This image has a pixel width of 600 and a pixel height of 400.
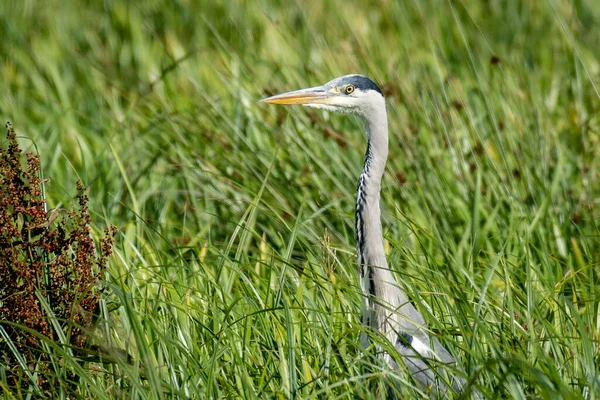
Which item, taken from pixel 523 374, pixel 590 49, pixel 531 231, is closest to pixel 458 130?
pixel 531 231

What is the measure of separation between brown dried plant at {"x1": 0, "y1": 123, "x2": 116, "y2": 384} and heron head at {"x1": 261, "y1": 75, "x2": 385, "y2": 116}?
35.5 inches

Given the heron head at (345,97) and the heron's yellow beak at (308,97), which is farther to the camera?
the heron's yellow beak at (308,97)

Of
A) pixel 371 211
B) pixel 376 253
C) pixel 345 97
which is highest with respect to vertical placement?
pixel 345 97

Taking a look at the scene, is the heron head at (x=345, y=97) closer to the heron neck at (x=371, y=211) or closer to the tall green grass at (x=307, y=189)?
the heron neck at (x=371, y=211)

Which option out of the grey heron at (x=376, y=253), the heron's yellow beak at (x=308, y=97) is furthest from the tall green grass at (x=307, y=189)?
the heron's yellow beak at (x=308, y=97)

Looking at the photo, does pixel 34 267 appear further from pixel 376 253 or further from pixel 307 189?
pixel 307 189

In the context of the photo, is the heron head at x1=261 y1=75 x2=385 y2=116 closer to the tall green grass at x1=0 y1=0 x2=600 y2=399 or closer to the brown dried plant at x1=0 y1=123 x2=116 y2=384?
the tall green grass at x1=0 y1=0 x2=600 y2=399

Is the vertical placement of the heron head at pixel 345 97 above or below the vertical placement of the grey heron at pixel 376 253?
above

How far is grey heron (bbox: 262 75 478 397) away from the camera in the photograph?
117 inches

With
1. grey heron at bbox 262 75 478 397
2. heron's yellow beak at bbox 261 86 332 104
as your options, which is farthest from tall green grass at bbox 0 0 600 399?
heron's yellow beak at bbox 261 86 332 104

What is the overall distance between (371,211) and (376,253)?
0.47 ft

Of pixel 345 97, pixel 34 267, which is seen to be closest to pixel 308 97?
pixel 345 97

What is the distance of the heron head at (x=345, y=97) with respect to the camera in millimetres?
3459

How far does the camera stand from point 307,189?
4391 mm
